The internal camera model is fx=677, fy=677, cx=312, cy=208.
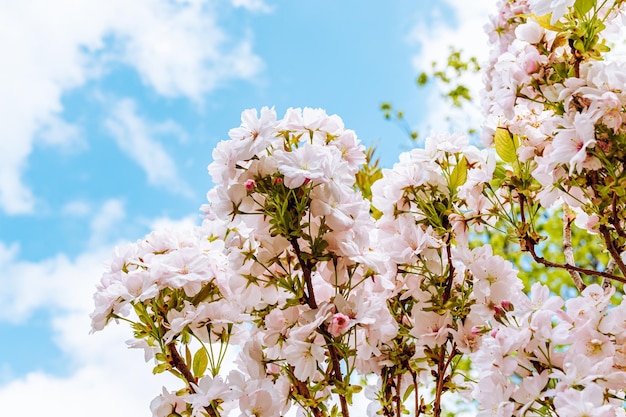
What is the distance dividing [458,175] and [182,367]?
64cm

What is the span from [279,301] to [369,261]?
0.20 metres

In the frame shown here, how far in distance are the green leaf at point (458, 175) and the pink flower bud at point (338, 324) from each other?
1.23 feet

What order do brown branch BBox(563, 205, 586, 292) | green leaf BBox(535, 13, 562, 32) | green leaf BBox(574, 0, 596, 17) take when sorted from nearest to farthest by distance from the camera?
green leaf BBox(574, 0, 596, 17) → green leaf BBox(535, 13, 562, 32) → brown branch BBox(563, 205, 586, 292)

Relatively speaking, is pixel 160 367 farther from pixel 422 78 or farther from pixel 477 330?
pixel 422 78

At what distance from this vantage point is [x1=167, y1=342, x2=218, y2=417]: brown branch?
4.05 ft

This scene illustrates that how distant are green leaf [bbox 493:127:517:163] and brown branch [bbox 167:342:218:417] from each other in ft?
2.49

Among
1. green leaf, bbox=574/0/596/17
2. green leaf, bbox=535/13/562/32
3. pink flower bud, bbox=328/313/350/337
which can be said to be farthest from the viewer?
green leaf, bbox=535/13/562/32

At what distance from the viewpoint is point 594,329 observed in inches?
44.9

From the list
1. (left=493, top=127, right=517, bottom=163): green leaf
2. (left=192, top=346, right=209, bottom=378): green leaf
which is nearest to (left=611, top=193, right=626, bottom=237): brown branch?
(left=493, top=127, right=517, bottom=163): green leaf

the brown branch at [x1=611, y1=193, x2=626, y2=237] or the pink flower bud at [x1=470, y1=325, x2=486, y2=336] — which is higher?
the brown branch at [x1=611, y1=193, x2=626, y2=237]

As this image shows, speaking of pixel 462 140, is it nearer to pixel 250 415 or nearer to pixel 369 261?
pixel 369 261

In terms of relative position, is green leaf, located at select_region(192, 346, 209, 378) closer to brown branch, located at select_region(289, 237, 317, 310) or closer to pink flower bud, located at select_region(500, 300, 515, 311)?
brown branch, located at select_region(289, 237, 317, 310)

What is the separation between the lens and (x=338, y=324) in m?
1.12

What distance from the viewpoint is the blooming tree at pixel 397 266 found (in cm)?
113
